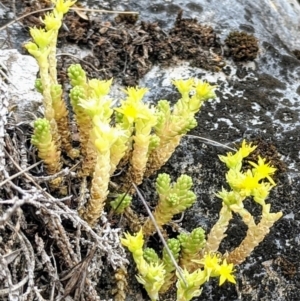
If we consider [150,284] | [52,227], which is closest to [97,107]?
[52,227]

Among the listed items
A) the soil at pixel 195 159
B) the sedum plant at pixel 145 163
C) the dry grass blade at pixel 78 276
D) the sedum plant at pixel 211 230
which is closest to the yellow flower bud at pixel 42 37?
the sedum plant at pixel 145 163

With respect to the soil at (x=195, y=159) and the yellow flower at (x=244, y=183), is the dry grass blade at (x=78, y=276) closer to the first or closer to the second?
the soil at (x=195, y=159)

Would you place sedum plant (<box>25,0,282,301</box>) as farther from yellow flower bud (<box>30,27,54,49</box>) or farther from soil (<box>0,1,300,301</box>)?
soil (<box>0,1,300,301</box>)

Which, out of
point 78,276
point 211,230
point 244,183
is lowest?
point 78,276

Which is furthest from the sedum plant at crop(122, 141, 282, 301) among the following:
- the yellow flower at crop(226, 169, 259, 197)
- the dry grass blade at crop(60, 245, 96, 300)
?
the dry grass blade at crop(60, 245, 96, 300)

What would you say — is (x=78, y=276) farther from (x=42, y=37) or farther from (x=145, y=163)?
(x=42, y=37)

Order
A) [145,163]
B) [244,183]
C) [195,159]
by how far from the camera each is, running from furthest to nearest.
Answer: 1. [195,159]
2. [145,163]
3. [244,183]

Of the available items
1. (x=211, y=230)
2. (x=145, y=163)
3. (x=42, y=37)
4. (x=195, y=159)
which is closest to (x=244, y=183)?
(x=211, y=230)

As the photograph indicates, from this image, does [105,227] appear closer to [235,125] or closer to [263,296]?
[263,296]
